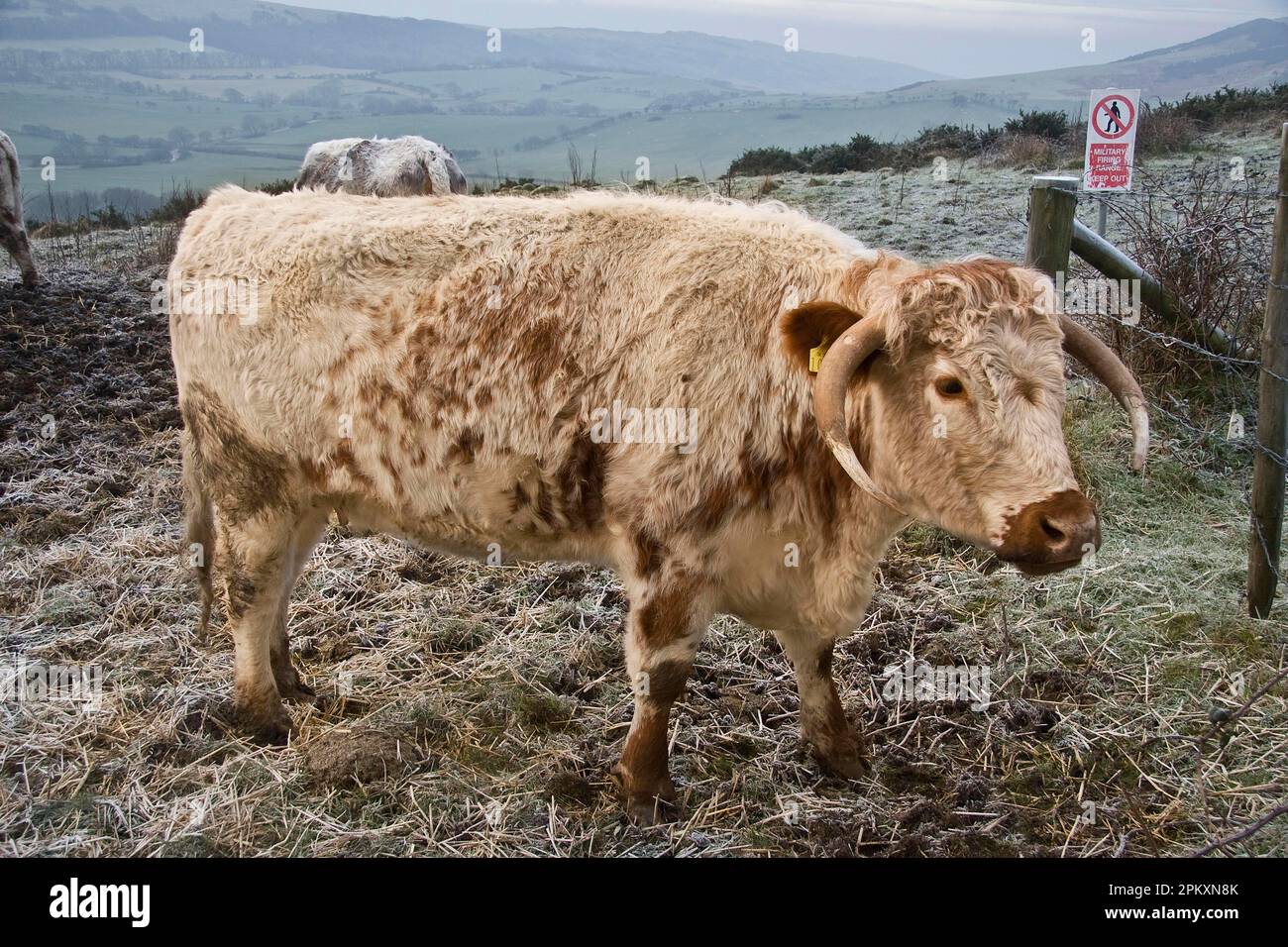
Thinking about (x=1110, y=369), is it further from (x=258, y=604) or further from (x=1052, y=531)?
(x=258, y=604)

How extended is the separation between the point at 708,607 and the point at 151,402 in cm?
623

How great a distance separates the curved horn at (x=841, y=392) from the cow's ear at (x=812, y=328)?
16 cm

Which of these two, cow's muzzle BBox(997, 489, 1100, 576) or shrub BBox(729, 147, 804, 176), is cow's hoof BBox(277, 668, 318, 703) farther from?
shrub BBox(729, 147, 804, 176)

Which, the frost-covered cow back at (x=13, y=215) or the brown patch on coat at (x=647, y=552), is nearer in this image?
the brown patch on coat at (x=647, y=552)

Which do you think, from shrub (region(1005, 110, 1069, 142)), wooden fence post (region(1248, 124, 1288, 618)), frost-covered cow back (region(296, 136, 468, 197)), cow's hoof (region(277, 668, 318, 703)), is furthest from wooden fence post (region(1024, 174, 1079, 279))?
shrub (region(1005, 110, 1069, 142))

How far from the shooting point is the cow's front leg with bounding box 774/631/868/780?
3816 mm

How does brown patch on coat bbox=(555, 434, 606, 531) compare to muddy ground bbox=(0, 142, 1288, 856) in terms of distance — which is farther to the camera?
muddy ground bbox=(0, 142, 1288, 856)

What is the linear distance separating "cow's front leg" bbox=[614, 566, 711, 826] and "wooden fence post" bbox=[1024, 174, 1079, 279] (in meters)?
3.03

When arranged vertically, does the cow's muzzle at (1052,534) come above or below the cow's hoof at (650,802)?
above

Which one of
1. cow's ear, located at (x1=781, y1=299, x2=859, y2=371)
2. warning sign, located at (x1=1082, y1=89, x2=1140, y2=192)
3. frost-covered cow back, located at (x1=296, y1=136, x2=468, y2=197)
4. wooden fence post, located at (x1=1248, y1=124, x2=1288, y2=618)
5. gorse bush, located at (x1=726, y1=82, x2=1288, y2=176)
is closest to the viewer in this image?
cow's ear, located at (x1=781, y1=299, x2=859, y2=371)

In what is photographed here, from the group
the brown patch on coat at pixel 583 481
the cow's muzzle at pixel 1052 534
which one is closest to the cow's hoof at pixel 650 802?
the brown patch on coat at pixel 583 481

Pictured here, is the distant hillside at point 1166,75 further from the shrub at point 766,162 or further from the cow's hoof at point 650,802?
the cow's hoof at point 650,802

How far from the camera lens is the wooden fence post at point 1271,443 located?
4.28m

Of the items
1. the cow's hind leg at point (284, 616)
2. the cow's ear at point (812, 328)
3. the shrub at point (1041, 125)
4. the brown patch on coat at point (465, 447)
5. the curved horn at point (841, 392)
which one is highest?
the shrub at point (1041, 125)
